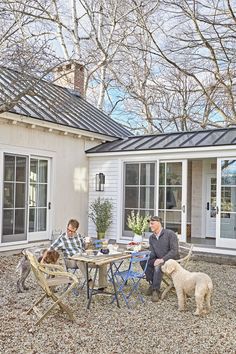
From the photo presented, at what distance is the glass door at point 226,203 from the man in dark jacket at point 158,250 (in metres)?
3.48

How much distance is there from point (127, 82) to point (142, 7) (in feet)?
15.2

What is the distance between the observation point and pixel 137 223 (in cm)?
903

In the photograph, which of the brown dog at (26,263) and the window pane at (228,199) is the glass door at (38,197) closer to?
the brown dog at (26,263)

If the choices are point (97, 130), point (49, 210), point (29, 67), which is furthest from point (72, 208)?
point (29, 67)

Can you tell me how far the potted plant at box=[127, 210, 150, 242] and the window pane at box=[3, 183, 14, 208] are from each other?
2.93 metres

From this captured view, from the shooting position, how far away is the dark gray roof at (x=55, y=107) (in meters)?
8.67

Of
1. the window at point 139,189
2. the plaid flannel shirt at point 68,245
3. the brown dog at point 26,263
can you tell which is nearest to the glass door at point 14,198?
the window at point 139,189

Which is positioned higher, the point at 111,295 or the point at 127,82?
the point at 127,82

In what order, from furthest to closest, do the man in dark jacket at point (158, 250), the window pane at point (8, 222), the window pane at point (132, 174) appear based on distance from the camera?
A: the window pane at point (132, 174) → the window pane at point (8, 222) → the man in dark jacket at point (158, 250)

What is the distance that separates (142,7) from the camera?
15961 mm

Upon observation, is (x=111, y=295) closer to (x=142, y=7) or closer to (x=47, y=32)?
(x=47, y=32)

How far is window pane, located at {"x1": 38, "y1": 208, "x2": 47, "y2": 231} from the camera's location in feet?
32.5

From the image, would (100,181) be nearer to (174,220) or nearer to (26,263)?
(174,220)

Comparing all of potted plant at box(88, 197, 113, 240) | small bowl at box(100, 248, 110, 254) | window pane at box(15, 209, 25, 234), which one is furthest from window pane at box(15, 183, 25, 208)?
small bowl at box(100, 248, 110, 254)
